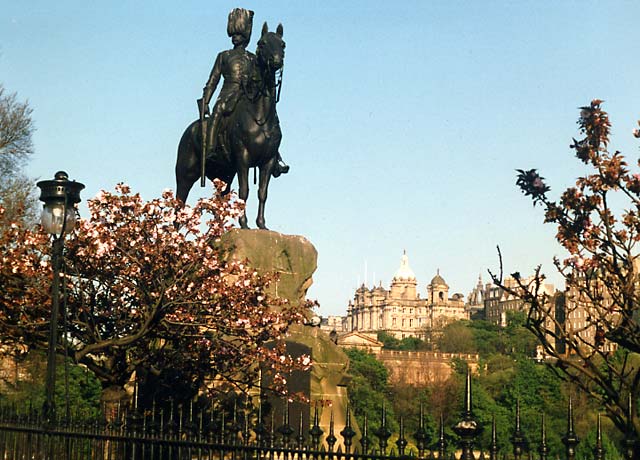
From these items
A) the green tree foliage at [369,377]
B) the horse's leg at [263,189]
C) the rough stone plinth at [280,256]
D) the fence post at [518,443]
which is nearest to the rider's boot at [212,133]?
the horse's leg at [263,189]

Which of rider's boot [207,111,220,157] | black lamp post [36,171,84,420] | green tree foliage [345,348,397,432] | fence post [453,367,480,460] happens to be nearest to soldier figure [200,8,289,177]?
rider's boot [207,111,220,157]

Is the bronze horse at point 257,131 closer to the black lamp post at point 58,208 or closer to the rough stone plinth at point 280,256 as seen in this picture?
the rough stone plinth at point 280,256

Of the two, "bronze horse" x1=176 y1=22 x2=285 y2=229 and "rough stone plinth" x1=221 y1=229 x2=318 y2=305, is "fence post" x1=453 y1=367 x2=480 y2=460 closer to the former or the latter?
"rough stone plinth" x1=221 y1=229 x2=318 y2=305

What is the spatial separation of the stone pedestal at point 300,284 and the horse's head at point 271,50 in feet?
7.78

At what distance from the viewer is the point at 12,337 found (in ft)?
44.4

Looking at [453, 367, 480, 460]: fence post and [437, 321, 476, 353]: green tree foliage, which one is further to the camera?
[437, 321, 476, 353]: green tree foliage

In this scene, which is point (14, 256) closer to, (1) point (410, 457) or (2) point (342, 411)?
(2) point (342, 411)

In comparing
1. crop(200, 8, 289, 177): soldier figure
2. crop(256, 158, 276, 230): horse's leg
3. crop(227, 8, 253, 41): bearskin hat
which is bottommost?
crop(256, 158, 276, 230): horse's leg

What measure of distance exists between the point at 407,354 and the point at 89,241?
4195 inches

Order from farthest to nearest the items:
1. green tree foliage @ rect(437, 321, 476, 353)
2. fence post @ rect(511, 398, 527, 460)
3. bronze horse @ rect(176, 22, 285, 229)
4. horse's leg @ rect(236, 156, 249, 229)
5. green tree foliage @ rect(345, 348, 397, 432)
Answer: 1. green tree foliage @ rect(437, 321, 476, 353)
2. green tree foliage @ rect(345, 348, 397, 432)
3. horse's leg @ rect(236, 156, 249, 229)
4. bronze horse @ rect(176, 22, 285, 229)
5. fence post @ rect(511, 398, 527, 460)

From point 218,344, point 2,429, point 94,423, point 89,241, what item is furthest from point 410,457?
point 89,241

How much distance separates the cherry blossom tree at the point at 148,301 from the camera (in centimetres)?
1328

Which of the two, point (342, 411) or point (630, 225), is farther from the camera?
point (342, 411)

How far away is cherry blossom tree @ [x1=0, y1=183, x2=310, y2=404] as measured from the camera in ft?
43.6
